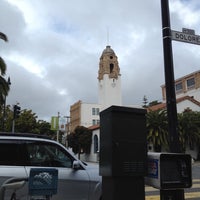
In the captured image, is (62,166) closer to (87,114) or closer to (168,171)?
(168,171)

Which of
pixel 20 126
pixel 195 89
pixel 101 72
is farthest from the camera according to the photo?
pixel 101 72

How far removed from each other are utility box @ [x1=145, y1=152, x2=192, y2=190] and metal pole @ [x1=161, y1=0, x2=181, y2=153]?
0.57 metres

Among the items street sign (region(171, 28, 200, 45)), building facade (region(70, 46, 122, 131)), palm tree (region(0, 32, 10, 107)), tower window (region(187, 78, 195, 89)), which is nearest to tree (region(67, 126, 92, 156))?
building facade (region(70, 46, 122, 131))

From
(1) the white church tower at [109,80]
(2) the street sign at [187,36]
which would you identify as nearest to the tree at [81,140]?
(1) the white church tower at [109,80]

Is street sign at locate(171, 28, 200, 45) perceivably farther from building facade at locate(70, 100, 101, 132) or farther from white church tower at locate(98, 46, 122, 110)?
building facade at locate(70, 100, 101, 132)

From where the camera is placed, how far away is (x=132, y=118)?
4137mm

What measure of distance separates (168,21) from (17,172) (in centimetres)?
376

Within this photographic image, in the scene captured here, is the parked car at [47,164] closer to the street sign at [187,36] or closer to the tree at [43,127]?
the street sign at [187,36]

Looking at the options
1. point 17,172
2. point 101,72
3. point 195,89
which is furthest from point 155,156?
point 101,72

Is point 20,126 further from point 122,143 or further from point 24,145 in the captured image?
point 122,143

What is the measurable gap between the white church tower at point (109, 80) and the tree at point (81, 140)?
21.8 metres

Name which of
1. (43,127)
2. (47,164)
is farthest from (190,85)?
(47,164)

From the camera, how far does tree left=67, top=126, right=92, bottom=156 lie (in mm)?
60250

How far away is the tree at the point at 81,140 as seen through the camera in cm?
6025
